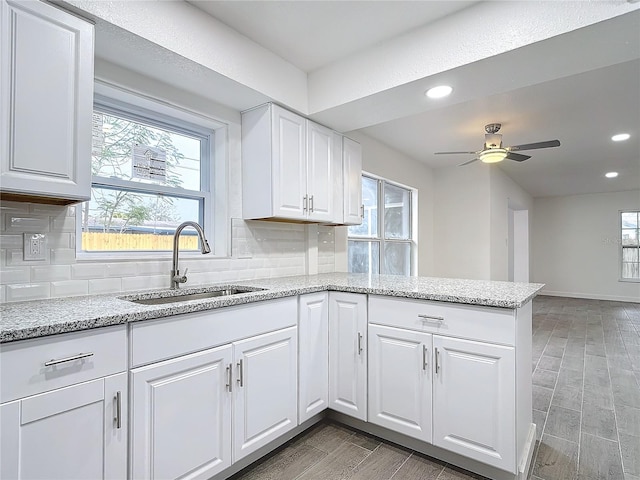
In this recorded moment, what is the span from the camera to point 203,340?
1576 millimetres

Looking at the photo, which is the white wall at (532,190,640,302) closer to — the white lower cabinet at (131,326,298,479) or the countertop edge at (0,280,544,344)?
the countertop edge at (0,280,544,344)

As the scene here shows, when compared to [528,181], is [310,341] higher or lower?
lower

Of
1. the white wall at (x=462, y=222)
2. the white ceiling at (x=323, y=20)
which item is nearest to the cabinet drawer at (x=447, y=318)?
the white ceiling at (x=323, y=20)

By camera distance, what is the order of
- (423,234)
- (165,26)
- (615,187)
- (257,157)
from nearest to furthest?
(165,26)
(257,157)
(423,234)
(615,187)

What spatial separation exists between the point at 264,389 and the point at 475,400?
1067 mm

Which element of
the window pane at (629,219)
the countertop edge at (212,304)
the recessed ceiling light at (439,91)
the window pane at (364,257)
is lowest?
the countertop edge at (212,304)

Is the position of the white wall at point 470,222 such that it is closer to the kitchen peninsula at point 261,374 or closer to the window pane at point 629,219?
the kitchen peninsula at point 261,374

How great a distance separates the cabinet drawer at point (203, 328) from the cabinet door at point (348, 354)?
362 millimetres

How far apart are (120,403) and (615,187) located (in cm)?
926

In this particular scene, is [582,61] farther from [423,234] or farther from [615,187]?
[615,187]

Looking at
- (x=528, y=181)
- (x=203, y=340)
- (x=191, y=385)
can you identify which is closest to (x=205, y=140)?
(x=203, y=340)

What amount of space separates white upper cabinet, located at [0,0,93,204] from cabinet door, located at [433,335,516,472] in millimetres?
1897

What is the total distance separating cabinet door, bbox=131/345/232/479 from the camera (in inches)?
53.7

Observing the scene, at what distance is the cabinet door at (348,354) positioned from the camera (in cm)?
215
